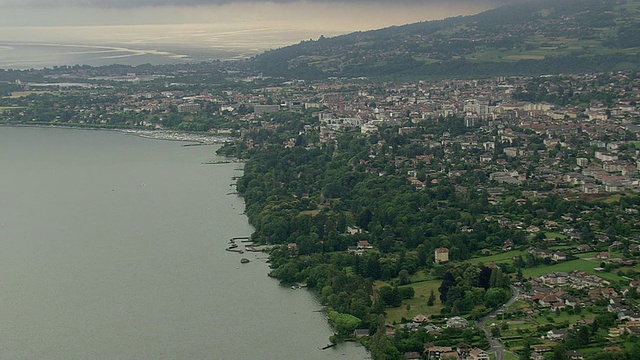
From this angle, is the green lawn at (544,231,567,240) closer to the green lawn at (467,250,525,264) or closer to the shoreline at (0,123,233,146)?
the green lawn at (467,250,525,264)

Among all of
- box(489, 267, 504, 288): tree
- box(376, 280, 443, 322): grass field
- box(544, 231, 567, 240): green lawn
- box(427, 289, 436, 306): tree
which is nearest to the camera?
box(376, 280, 443, 322): grass field

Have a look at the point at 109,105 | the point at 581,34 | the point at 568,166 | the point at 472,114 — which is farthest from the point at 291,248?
the point at 581,34

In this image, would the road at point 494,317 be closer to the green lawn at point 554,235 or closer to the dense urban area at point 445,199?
the dense urban area at point 445,199

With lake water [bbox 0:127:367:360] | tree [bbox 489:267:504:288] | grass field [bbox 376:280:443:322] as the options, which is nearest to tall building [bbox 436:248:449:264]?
grass field [bbox 376:280:443:322]

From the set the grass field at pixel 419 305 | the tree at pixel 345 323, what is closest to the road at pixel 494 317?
the grass field at pixel 419 305

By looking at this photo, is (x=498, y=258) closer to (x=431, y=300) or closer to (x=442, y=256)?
(x=442, y=256)

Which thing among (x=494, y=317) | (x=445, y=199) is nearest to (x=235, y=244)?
(x=445, y=199)

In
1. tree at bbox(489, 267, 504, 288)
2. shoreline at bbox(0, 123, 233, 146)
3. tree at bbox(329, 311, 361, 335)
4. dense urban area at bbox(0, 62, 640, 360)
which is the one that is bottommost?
shoreline at bbox(0, 123, 233, 146)
